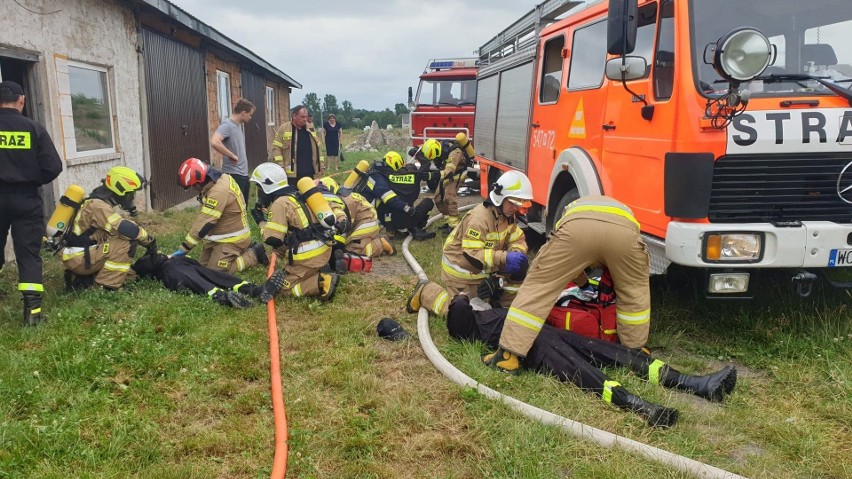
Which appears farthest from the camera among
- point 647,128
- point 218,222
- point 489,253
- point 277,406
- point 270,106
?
point 270,106

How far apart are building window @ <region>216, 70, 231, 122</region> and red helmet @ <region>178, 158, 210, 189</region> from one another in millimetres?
9100

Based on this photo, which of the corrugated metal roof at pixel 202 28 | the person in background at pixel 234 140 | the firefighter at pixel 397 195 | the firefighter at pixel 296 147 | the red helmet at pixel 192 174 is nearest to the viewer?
the red helmet at pixel 192 174

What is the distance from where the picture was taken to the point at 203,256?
6348 millimetres

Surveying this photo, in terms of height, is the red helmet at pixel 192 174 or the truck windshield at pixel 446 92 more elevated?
the truck windshield at pixel 446 92

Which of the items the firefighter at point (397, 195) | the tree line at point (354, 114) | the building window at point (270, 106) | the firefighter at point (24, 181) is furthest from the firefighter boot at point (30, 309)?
the tree line at point (354, 114)

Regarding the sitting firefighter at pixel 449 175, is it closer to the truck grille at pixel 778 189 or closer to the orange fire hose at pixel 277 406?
the orange fire hose at pixel 277 406

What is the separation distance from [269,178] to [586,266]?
337 cm

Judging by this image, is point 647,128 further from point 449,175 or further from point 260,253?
point 449,175

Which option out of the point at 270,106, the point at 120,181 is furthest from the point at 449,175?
the point at 270,106

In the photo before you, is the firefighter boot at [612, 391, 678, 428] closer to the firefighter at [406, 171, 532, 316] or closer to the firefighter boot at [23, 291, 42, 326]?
the firefighter at [406, 171, 532, 316]

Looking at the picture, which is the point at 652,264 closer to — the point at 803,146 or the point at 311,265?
the point at 803,146

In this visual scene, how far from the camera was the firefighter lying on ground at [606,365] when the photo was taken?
331cm

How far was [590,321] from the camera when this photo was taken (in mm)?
4043

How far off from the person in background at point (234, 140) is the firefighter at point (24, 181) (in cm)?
280
